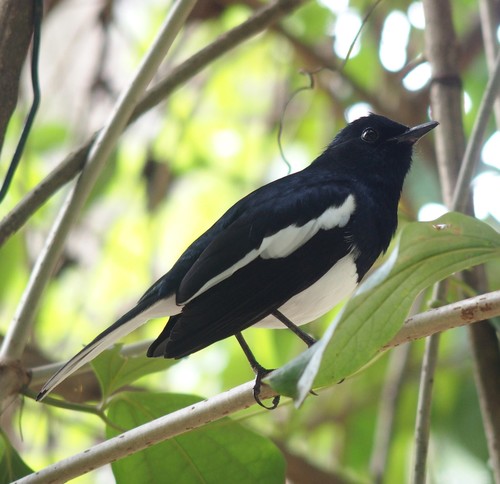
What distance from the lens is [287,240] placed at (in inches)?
87.8

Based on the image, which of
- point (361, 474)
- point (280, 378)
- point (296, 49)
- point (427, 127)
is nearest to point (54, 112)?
point (296, 49)

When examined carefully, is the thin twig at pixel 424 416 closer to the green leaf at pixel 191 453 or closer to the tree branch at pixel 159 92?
the green leaf at pixel 191 453

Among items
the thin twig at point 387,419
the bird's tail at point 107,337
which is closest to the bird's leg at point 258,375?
the bird's tail at point 107,337

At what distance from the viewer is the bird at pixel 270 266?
2096mm

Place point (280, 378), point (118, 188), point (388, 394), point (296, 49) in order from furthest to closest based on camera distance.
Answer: point (118, 188), point (296, 49), point (388, 394), point (280, 378)

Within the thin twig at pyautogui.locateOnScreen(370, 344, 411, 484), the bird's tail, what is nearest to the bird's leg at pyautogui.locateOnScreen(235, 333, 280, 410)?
the bird's tail

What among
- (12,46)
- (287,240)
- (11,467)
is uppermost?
(12,46)

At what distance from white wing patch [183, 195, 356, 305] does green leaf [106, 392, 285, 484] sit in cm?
27

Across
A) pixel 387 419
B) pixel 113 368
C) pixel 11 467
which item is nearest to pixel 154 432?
pixel 113 368

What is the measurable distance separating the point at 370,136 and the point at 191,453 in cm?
120

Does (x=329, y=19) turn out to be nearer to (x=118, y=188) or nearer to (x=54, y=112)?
(x=118, y=188)

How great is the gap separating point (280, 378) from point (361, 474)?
2499mm

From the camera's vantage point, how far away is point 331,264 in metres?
2.24

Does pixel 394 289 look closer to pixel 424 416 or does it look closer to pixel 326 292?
pixel 424 416
